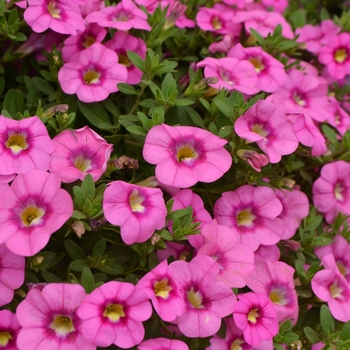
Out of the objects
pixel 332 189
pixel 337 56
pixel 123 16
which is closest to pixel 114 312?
pixel 332 189

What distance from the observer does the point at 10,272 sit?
1.33m

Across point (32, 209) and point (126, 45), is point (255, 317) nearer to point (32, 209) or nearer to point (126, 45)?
point (32, 209)

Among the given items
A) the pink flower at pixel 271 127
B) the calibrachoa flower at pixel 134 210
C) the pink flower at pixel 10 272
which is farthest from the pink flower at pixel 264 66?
the pink flower at pixel 10 272

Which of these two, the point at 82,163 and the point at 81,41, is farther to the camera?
the point at 81,41

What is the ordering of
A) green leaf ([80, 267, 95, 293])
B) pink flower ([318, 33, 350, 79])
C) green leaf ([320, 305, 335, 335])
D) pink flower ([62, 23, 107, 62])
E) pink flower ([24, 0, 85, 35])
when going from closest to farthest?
green leaf ([80, 267, 95, 293]) → green leaf ([320, 305, 335, 335]) → pink flower ([24, 0, 85, 35]) → pink flower ([62, 23, 107, 62]) → pink flower ([318, 33, 350, 79])

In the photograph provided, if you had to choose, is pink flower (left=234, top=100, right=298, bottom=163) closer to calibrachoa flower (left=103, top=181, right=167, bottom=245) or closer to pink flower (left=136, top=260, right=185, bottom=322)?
calibrachoa flower (left=103, top=181, right=167, bottom=245)

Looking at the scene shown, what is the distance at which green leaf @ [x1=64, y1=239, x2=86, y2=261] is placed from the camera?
1.45 meters

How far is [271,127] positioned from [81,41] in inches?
29.1

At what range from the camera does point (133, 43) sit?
1.83 m

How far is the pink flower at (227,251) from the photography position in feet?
4.71

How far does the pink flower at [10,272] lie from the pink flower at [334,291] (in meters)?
0.85

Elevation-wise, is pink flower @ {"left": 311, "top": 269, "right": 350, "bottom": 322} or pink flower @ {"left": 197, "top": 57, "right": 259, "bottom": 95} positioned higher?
pink flower @ {"left": 197, "top": 57, "right": 259, "bottom": 95}

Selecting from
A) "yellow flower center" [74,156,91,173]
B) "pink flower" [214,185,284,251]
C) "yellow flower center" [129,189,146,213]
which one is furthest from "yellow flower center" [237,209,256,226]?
"yellow flower center" [74,156,91,173]

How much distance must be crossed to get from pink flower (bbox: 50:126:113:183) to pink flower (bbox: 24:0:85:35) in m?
0.40
